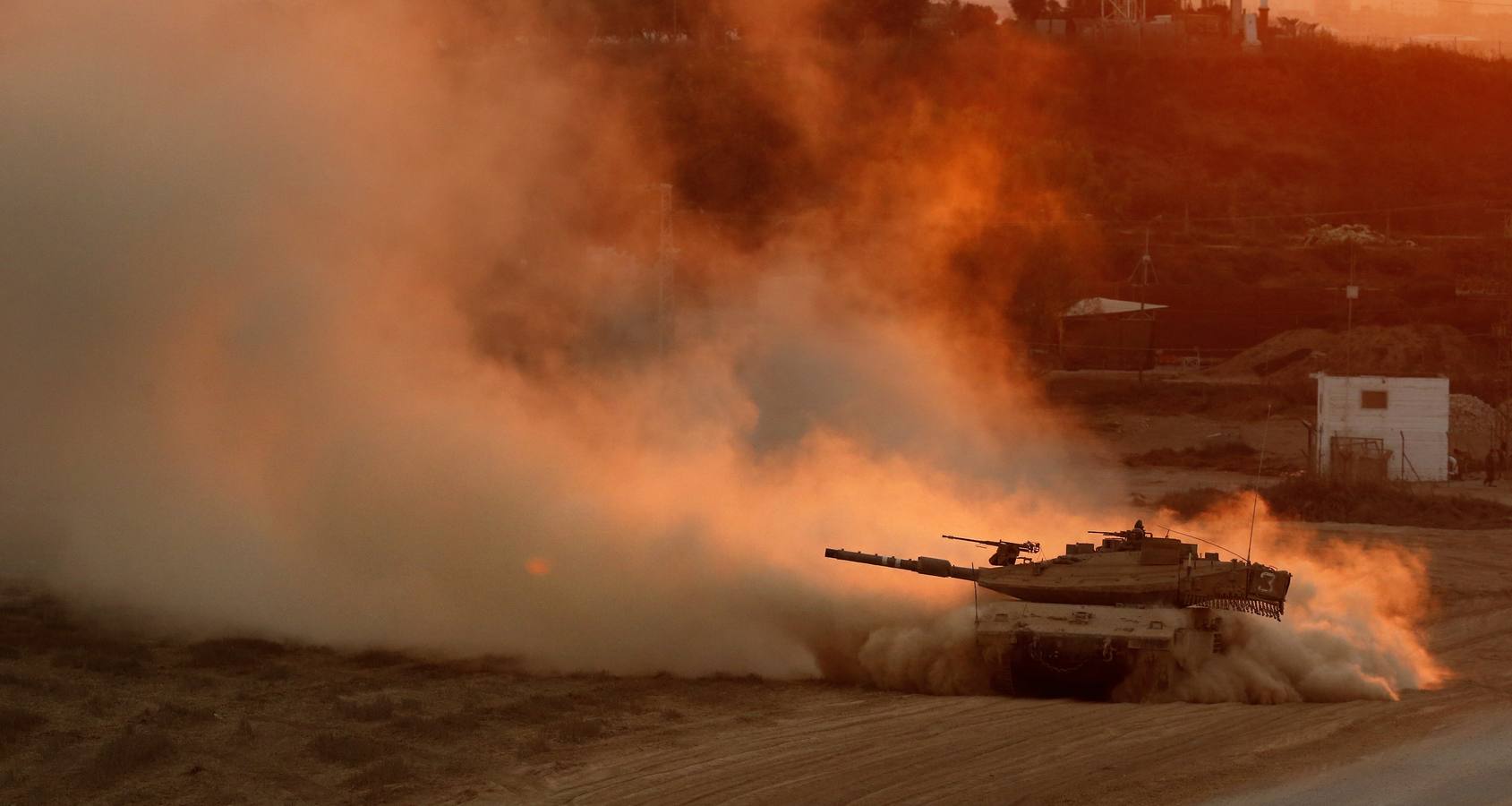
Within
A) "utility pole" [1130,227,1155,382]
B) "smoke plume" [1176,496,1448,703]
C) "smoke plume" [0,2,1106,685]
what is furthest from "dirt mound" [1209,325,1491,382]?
"smoke plume" [1176,496,1448,703]

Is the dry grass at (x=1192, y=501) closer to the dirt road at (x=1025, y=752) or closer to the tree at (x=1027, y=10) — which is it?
the dirt road at (x=1025, y=752)

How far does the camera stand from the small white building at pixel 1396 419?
4256 centimetres

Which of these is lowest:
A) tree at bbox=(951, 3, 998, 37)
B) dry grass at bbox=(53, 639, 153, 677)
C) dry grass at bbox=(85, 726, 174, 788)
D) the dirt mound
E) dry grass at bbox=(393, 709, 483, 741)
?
dry grass at bbox=(85, 726, 174, 788)

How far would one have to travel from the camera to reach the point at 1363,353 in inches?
2392

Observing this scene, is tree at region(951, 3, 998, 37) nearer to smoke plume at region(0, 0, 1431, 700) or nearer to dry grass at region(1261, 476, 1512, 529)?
dry grass at region(1261, 476, 1512, 529)

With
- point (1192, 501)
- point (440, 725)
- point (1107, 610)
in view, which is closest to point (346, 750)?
point (440, 725)

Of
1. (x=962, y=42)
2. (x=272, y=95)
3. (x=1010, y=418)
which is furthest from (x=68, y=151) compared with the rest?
(x=962, y=42)

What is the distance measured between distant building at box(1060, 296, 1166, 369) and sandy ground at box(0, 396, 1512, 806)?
40.6 metres

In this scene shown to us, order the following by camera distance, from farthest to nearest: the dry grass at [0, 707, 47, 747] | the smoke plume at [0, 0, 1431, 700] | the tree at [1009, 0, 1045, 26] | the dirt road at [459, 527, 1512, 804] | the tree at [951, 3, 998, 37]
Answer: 1. the tree at [1009, 0, 1045, 26]
2. the tree at [951, 3, 998, 37]
3. the smoke plume at [0, 0, 1431, 700]
4. the dry grass at [0, 707, 47, 747]
5. the dirt road at [459, 527, 1512, 804]

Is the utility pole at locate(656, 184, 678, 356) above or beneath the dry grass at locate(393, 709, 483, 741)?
above

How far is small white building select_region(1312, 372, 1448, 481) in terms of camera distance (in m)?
42.6

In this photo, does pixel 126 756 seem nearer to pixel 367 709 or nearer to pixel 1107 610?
pixel 367 709

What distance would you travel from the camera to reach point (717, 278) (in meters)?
46.2

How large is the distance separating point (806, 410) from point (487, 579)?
16797mm
